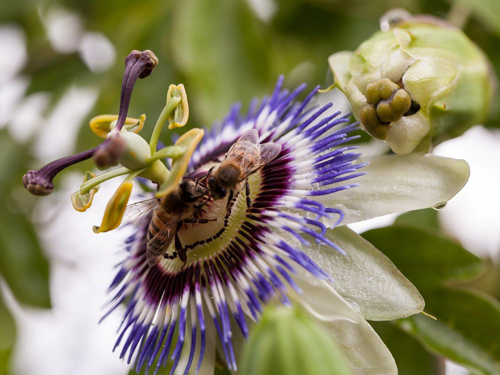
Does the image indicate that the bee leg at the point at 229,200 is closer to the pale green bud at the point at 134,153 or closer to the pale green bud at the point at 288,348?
the pale green bud at the point at 134,153

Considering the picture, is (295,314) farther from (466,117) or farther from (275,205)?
(466,117)

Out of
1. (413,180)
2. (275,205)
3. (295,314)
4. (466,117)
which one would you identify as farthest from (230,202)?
(295,314)

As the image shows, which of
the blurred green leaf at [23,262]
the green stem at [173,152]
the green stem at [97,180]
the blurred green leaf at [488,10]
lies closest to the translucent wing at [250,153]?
the green stem at [173,152]

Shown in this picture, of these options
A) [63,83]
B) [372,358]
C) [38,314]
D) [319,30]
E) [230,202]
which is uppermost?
[63,83]

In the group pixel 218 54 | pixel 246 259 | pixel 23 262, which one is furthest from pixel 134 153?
pixel 23 262

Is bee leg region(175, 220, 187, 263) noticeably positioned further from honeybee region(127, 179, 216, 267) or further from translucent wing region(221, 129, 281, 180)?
translucent wing region(221, 129, 281, 180)

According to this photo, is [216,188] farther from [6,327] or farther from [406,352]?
[6,327]
